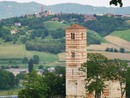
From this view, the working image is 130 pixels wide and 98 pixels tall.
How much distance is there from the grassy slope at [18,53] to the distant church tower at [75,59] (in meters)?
113

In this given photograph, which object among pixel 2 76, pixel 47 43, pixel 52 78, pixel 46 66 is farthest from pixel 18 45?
pixel 52 78

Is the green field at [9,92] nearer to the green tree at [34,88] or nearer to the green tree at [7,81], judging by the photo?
the green tree at [7,81]

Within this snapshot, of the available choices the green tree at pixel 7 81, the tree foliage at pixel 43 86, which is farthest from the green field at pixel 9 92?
the tree foliage at pixel 43 86

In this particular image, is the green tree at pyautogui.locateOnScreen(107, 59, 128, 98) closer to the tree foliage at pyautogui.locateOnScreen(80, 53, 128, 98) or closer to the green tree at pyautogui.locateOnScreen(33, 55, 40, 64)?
the tree foliage at pyautogui.locateOnScreen(80, 53, 128, 98)

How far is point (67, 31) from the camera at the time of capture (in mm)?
66375

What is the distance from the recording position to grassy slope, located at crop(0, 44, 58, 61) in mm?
181125

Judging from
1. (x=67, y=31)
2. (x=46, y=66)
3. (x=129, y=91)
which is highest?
(x=67, y=31)

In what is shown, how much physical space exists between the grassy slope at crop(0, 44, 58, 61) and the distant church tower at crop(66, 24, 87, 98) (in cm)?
11338

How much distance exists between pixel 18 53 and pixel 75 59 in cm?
11773

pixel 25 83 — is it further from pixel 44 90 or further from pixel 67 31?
pixel 67 31

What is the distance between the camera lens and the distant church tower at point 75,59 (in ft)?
214

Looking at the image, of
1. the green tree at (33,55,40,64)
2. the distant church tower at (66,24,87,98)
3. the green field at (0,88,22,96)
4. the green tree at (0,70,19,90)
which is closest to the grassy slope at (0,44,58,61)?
the green tree at (33,55,40,64)

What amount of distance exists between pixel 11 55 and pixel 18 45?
16.3 m

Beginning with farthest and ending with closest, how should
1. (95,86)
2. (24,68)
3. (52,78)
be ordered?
(24,68), (52,78), (95,86)
